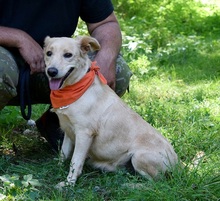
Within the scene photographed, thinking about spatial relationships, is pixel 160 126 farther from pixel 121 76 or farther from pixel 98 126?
pixel 98 126

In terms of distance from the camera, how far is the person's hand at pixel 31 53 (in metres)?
4.24

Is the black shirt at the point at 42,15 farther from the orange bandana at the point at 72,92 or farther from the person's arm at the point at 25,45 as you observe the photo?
the orange bandana at the point at 72,92

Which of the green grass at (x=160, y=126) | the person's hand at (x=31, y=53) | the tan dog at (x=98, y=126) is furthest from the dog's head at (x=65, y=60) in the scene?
the green grass at (x=160, y=126)

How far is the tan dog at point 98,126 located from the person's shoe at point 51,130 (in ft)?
1.94

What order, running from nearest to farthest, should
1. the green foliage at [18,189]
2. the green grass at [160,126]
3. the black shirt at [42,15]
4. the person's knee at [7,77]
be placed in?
the green foliage at [18,189], the green grass at [160,126], the person's knee at [7,77], the black shirt at [42,15]

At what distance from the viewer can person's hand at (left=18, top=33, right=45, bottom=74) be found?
4.24 metres

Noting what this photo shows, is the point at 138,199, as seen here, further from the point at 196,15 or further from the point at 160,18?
the point at 196,15

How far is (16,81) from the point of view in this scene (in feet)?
13.8

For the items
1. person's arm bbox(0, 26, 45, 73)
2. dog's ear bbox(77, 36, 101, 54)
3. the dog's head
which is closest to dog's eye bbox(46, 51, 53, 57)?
the dog's head

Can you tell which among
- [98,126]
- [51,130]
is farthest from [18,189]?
[51,130]

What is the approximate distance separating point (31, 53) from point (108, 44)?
0.69m

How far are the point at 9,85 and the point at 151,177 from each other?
4.08 feet

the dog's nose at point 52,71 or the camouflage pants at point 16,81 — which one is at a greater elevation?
the dog's nose at point 52,71

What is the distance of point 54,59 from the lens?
12.4 ft
